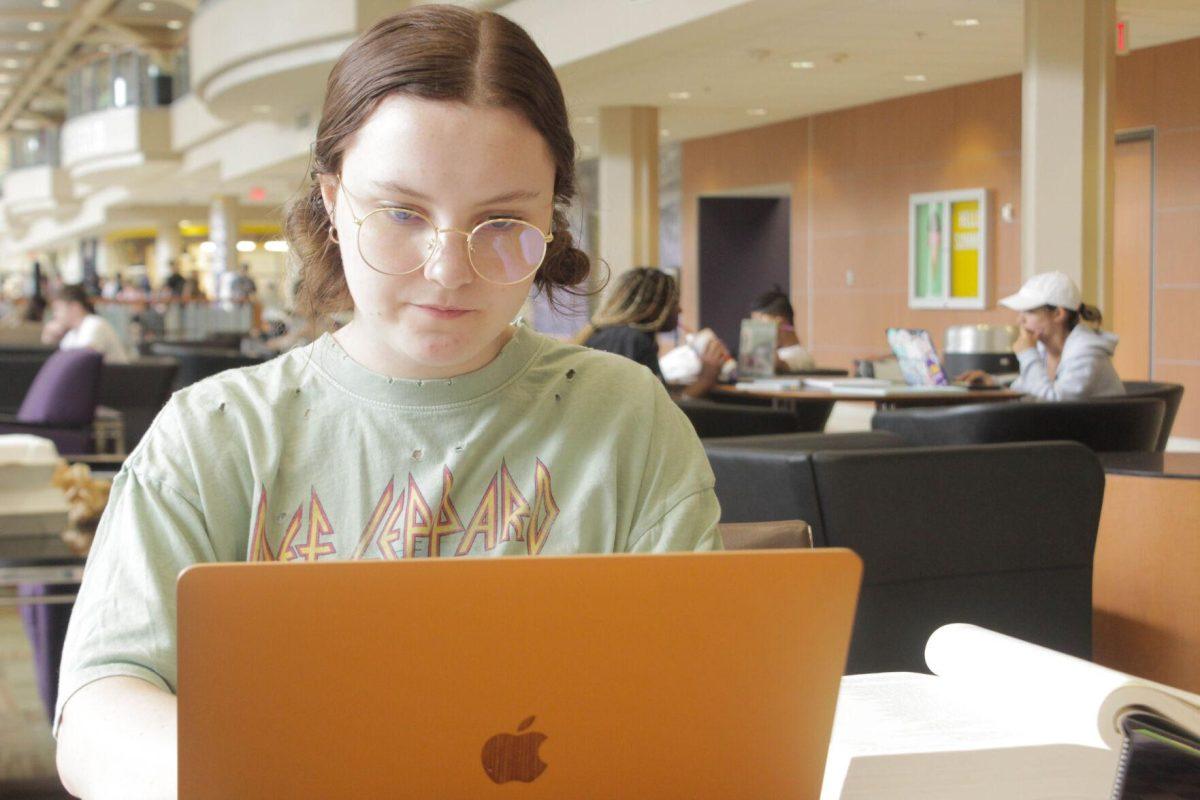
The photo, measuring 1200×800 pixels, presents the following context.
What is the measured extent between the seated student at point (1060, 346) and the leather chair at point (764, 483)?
275 cm

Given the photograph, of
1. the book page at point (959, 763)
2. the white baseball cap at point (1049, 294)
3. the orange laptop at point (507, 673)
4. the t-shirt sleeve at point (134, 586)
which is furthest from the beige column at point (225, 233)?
the orange laptop at point (507, 673)

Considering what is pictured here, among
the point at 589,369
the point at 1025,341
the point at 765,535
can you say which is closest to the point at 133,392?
the point at 1025,341

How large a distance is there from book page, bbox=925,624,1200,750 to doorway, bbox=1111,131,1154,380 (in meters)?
10.1

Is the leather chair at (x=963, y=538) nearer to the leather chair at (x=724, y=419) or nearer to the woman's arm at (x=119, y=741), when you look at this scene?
the woman's arm at (x=119, y=741)

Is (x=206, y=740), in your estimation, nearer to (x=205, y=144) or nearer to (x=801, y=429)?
(x=801, y=429)

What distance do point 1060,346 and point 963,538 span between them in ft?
11.0

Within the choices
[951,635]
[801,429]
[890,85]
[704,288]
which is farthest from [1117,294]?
[951,635]

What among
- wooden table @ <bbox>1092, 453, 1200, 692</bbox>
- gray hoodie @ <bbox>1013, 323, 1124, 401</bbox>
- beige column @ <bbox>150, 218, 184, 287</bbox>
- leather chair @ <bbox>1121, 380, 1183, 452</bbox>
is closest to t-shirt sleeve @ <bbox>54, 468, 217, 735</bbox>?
wooden table @ <bbox>1092, 453, 1200, 692</bbox>

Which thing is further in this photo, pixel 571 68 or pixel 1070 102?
pixel 571 68

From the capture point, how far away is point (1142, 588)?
3.55 metres

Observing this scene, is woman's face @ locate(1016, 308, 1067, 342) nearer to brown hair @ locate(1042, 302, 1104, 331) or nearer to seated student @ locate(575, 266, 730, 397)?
brown hair @ locate(1042, 302, 1104, 331)

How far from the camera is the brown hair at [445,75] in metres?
1.15

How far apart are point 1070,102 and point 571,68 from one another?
413 cm

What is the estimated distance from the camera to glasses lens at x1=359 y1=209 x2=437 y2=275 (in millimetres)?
1110
